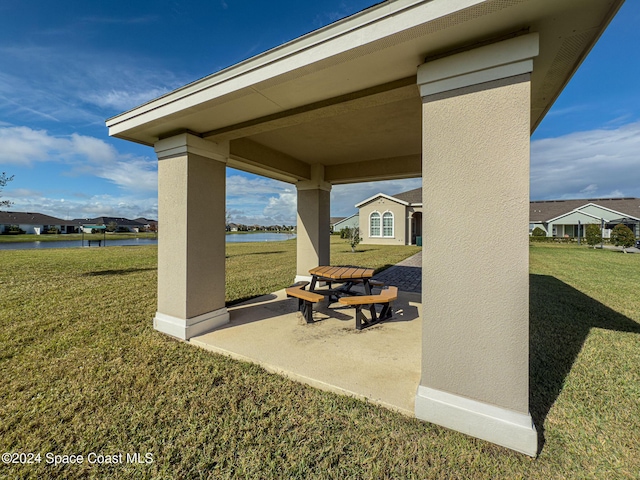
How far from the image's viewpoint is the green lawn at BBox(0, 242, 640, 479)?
1.85 m


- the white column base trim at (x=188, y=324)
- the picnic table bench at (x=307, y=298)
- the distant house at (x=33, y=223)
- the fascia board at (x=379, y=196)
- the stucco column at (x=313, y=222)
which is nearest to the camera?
the white column base trim at (x=188, y=324)

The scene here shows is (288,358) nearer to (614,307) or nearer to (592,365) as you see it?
(592,365)

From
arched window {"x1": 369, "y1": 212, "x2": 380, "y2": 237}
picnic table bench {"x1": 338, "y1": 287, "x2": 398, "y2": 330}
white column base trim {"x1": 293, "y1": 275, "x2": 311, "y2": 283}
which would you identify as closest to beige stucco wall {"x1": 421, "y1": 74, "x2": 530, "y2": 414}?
picnic table bench {"x1": 338, "y1": 287, "x2": 398, "y2": 330}

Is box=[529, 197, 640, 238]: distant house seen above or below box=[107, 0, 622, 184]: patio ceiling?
above

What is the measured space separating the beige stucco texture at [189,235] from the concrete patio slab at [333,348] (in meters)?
0.64

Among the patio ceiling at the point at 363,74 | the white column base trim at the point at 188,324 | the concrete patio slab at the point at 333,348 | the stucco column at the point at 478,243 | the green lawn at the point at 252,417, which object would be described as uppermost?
the patio ceiling at the point at 363,74

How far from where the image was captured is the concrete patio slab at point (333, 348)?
2.74 metres

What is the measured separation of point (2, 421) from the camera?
→ 2.28 meters

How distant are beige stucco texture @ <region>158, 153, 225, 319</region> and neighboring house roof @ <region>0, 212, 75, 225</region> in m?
85.6

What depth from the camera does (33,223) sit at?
211ft

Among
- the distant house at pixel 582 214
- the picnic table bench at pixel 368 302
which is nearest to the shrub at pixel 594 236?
the distant house at pixel 582 214

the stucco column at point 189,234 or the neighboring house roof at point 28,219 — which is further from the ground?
the neighboring house roof at point 28,219

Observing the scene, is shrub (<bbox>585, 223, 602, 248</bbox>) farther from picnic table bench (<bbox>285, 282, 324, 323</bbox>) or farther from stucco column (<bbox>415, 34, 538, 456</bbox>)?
stucco column (<bbox>415, 34, 538, 456</bbox>)

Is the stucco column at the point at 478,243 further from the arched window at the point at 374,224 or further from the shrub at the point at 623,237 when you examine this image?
the shrub at the point at 623,237
